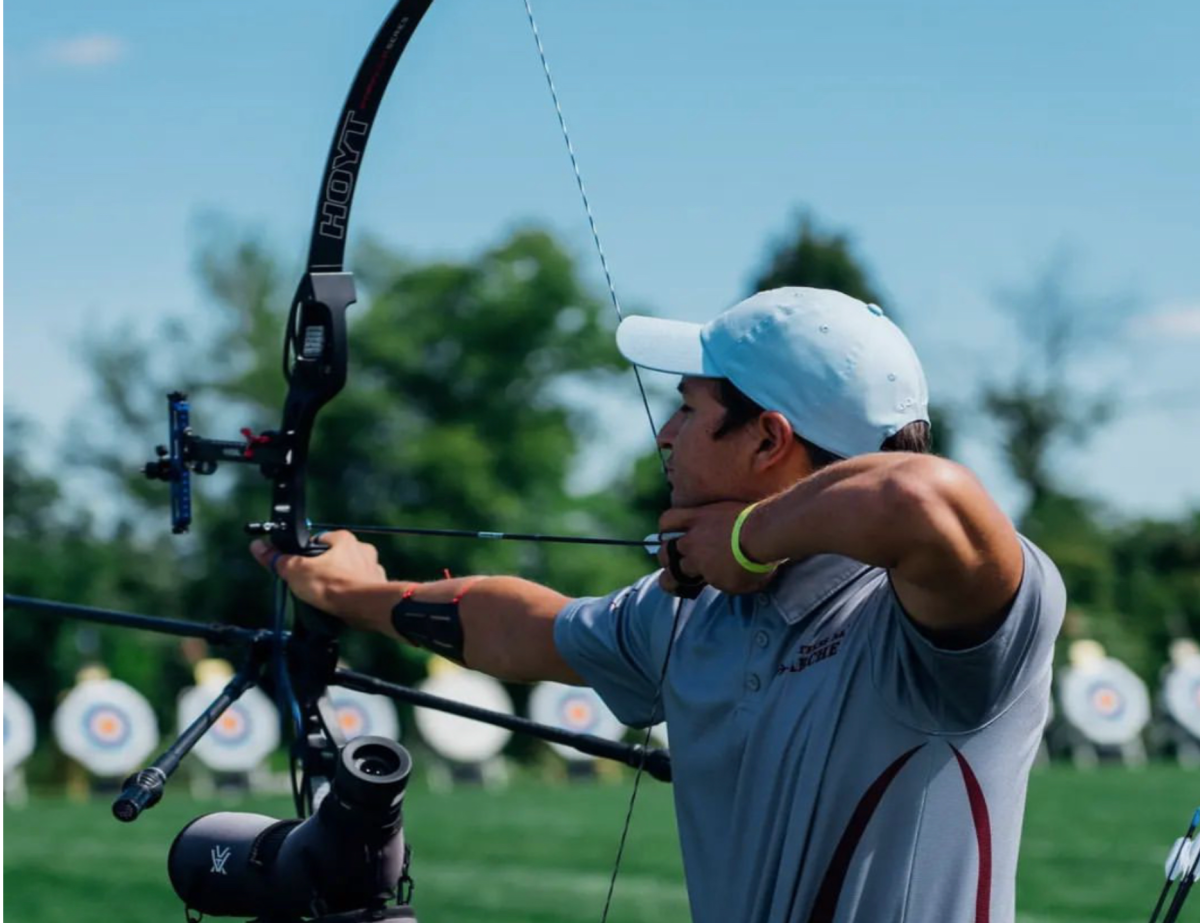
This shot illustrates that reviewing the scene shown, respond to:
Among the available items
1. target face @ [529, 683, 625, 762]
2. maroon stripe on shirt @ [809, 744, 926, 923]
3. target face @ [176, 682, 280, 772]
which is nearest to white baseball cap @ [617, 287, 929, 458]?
maroon stripe on shirt @ [809, 744, 926, 923]

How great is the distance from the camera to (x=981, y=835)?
196cm

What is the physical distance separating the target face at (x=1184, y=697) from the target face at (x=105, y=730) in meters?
9.44

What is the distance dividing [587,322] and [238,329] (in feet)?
18.1

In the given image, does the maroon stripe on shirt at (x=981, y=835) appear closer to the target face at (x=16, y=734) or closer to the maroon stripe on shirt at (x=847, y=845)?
the maroon stripe on shirt at (x=847, y=845)

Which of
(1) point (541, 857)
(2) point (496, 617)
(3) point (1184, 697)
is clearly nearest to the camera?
(2) point (496, 617)

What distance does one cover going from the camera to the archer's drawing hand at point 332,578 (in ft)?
9.09

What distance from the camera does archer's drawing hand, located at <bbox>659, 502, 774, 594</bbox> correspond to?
201 cm

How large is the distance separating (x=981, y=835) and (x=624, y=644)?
0.60 metres

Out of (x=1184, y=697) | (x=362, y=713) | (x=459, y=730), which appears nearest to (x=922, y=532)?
(x=362, y=713)

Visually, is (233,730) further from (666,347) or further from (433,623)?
(666,347)

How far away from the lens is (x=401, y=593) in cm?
283

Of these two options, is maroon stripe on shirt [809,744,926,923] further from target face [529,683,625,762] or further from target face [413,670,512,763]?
target face [413,670,512,763]

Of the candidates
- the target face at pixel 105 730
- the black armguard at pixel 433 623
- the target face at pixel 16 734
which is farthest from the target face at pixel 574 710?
the black armguard at pixel 433 623

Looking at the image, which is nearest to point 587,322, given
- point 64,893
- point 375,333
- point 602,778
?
point 375,333
